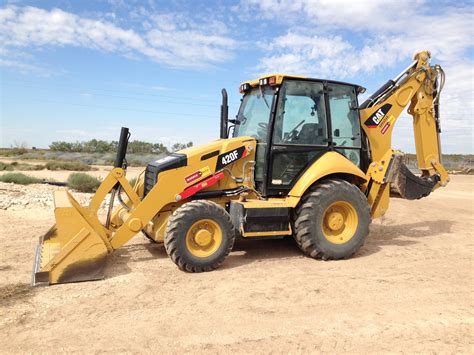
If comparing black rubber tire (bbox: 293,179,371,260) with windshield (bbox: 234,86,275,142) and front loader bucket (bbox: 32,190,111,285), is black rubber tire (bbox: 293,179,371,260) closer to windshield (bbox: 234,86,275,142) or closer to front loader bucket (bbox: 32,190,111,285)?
windshield (bbox: 234,86,275,142)

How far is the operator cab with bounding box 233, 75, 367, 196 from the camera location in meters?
6.39

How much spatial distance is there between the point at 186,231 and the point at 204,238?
0.93ft

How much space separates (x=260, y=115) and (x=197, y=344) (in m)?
4.01

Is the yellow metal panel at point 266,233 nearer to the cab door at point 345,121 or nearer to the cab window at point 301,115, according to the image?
the cab window at point 301,115

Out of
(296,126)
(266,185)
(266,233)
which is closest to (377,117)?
(296,126)

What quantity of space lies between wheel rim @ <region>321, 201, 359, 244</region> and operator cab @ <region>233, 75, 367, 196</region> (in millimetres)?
742

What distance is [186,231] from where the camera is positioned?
5.54m

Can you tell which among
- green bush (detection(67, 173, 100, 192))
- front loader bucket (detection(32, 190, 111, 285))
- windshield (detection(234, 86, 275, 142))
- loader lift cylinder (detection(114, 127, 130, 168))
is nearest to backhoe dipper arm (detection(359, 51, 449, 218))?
windshield (detection(234, 86, 275, 142))

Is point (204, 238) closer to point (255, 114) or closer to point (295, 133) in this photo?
point (295, 133)

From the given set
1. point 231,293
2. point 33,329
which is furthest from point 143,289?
point 33,329

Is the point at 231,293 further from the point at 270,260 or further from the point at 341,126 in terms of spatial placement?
the point at 341,126

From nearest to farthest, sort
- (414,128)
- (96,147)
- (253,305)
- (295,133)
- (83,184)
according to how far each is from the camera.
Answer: (253,305) < (295,133) < (414,128) < (83,184) < (96,147)

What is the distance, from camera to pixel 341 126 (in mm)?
6883

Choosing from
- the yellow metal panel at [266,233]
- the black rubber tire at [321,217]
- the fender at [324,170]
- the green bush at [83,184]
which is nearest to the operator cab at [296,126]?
the fender at [324,170]
